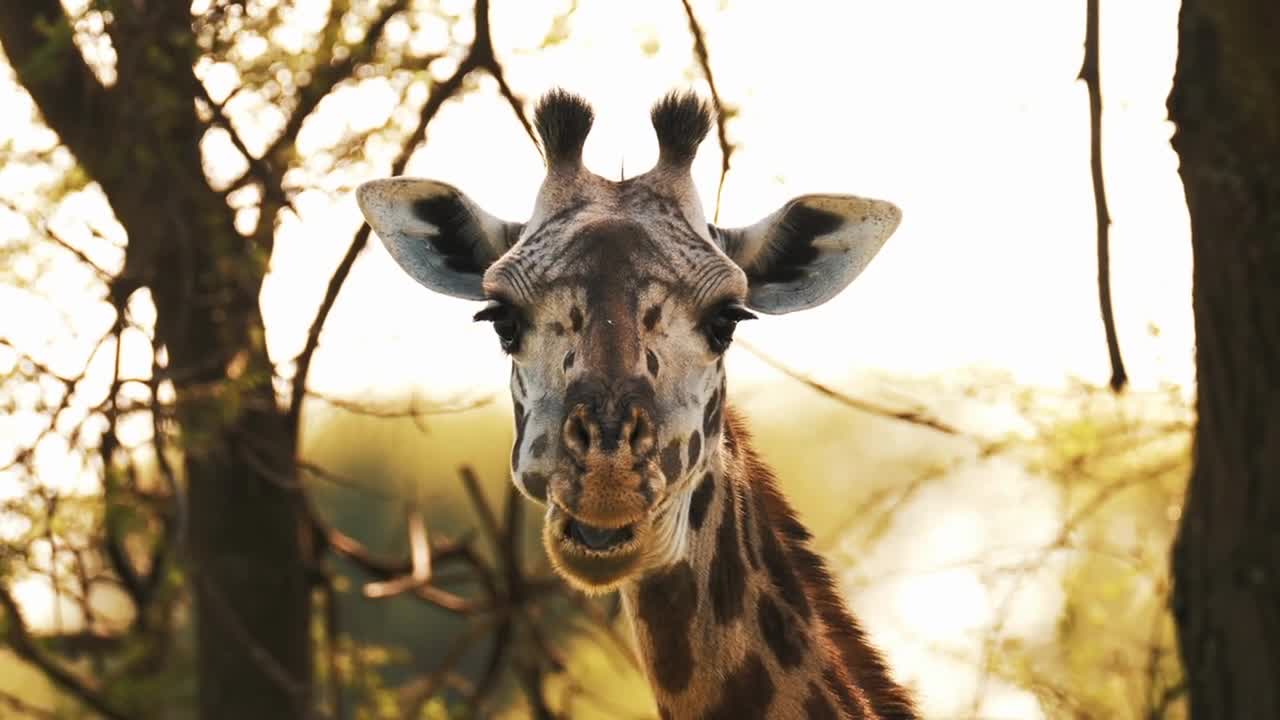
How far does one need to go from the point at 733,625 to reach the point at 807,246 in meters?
1.23

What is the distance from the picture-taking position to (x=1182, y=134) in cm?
549

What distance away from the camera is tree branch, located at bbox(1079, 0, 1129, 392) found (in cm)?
480

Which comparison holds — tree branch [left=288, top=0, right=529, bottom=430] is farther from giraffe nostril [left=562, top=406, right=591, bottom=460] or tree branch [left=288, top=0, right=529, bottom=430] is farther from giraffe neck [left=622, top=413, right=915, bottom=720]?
giraffe nostril [left=562, top=406, right=591, bottom=460]

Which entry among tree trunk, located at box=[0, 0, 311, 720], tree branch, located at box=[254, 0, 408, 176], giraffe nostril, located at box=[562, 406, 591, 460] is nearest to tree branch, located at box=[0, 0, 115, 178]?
tree trunk, located at box=[0, 0, 311, 720]

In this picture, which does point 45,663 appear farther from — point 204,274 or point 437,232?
point 437,232

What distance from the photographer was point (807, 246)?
5.46 metres

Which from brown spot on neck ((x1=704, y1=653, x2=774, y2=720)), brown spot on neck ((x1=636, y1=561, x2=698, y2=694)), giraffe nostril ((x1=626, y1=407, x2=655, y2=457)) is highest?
giraffe nostril ((x1=626, y1=407, x2=655, y2=457))

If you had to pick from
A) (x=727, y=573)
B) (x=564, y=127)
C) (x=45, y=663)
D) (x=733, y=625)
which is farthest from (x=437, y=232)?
(x=45, y=663)

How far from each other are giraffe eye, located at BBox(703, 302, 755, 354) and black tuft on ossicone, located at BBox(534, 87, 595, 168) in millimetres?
787

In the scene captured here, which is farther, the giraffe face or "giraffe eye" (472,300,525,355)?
"giraffe eye" (472,300,525,355)

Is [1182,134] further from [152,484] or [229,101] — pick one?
[152,484]

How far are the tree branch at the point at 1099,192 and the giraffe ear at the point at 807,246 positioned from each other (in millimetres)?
677

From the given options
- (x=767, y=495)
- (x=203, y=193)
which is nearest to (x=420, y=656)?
(x=203, y=193)

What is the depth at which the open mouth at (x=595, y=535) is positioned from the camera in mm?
4359
